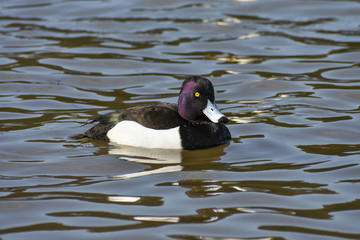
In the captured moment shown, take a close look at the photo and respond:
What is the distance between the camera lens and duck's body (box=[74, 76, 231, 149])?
8477 mm

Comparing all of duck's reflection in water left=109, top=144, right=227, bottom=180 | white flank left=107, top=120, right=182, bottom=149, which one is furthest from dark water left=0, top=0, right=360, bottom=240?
white flank left=107, top=120, right=182, bottom=149

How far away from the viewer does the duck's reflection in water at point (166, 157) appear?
25.4ft

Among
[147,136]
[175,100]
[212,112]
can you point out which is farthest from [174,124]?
[175,100]

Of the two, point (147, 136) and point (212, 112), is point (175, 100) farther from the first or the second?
point (147, 136)

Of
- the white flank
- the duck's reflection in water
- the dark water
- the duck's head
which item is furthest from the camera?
the duck's head

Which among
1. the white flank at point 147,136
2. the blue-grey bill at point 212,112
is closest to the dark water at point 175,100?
the white flank at point 147,136

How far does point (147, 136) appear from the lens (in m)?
8.46

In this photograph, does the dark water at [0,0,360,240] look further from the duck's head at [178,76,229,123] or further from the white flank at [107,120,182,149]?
the duck's head at [178,76,229,123]

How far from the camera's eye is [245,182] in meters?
7.12

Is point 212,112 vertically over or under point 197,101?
under

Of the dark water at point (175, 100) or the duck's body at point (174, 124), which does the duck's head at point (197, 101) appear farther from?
the dark water at point (175, 100)

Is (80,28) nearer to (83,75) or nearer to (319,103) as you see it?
(83,75)

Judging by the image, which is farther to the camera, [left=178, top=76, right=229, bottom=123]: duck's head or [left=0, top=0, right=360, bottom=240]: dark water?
[left=178, top=76, right=229, bottom=123]: duck's head

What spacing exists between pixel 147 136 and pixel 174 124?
0.35 meters
